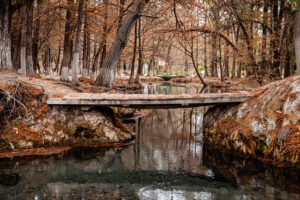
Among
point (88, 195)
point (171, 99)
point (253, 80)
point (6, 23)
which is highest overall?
point (6, 23)

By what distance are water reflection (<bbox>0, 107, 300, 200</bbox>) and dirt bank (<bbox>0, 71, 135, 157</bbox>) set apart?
0.58 metres

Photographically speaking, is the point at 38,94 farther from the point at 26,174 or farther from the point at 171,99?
the point at 171,99

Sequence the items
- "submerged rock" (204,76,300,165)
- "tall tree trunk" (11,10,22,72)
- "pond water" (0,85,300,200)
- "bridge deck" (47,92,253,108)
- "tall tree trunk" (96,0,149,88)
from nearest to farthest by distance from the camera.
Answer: "pond water" (0,85,300,200), "submerged rock" (204,76,300,165), "bridge deck" (47,92,253,108), "tall tree trunk" (96,0,149,88), "tall tree trunk" (11,10,22,72)

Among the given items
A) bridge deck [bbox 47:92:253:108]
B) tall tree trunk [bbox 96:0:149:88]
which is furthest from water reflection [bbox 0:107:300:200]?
tall tree trunk [bbox 96:0:149:88]

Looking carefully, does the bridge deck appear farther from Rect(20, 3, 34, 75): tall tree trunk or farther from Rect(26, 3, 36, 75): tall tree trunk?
Rect(26, 3, 36, 75): tall tree trunk

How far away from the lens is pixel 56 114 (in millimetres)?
6391

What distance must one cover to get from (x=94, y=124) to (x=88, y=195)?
9.56 feet

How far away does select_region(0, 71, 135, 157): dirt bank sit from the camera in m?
5.80

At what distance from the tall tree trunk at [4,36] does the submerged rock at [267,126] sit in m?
7.47

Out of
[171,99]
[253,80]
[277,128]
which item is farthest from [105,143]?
[253,80]

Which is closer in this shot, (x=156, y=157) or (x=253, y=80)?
(x=156, y=157)

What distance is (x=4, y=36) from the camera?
7.83 m

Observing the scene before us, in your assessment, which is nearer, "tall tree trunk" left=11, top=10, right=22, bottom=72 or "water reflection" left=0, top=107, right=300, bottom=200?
"water reflection" left=0, top=107, right=300, bottom=200

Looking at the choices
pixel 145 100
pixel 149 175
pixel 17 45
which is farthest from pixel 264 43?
pixel 17 45
